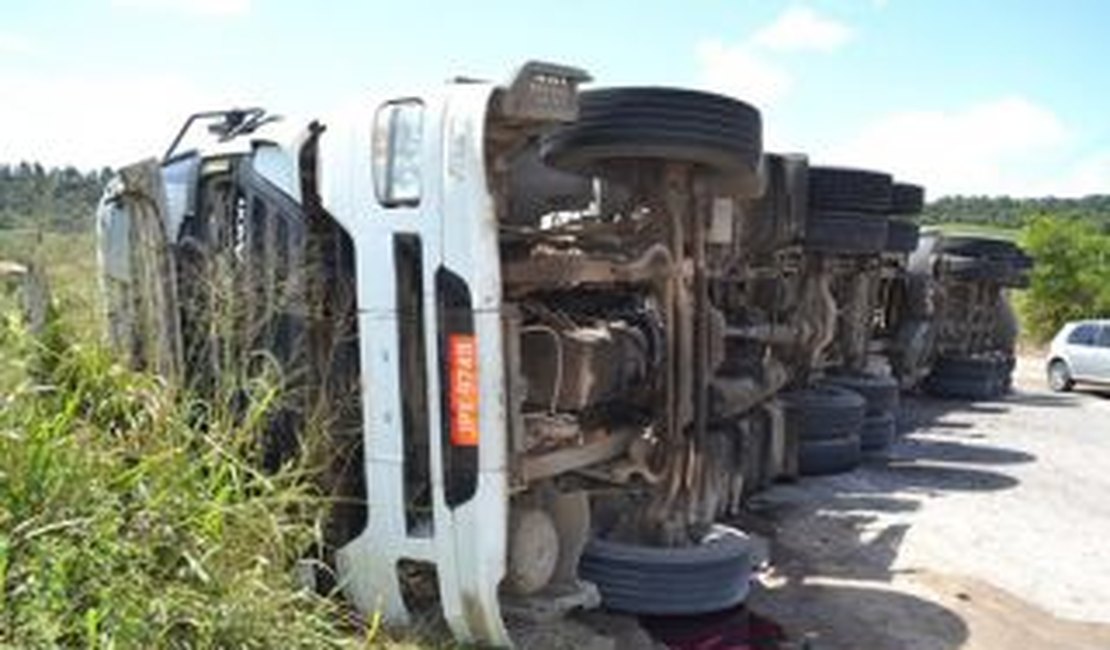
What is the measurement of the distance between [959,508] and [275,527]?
5.50 metres

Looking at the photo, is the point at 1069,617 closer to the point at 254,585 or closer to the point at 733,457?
the point at 733,457

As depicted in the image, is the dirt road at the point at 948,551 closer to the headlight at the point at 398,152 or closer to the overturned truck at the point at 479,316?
the overturned truck at the point at 479,316

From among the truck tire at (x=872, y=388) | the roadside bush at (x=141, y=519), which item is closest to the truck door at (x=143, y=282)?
the roadside bush at (x=141, y=519)

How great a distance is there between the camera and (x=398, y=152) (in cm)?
419

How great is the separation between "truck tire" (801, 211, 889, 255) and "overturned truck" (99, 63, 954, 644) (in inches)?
122

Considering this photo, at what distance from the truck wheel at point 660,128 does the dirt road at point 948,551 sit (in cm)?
202

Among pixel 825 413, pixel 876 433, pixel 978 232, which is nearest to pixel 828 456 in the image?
pixel 825 413

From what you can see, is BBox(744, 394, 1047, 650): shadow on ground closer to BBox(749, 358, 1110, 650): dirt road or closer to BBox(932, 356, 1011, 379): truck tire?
BBox(749, 358, 1110, 650): dirt road

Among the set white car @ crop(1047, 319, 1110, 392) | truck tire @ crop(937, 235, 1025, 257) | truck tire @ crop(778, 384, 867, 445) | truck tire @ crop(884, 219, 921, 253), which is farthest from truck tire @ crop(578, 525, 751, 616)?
white car @ crop(1047, 319, 1110, 392)

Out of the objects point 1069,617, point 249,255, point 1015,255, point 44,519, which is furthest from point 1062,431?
point 44,519

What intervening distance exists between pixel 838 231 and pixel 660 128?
4.41 m

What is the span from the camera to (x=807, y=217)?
29.1 feet

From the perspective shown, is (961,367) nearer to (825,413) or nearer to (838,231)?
(825,413)

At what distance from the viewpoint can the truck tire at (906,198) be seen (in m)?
10.9
